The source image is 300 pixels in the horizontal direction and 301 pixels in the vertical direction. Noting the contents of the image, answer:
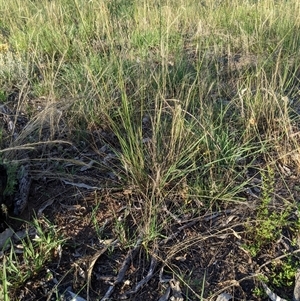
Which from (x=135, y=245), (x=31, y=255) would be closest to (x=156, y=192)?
(x=135, y=245)

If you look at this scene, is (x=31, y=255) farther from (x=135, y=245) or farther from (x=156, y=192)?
(x=156, y=192)

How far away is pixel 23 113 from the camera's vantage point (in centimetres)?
293

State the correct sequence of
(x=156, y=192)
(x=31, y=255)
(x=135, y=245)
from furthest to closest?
(x=156, y=192) < (x=135, y=245) < (x=31, y=255)

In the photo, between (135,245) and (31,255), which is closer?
(31,255)

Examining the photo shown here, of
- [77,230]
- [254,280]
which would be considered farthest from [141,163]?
[254,280]

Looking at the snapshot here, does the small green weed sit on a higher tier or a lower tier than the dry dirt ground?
higher

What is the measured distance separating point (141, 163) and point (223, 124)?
0.74 meters

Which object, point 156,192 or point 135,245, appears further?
point 156,192

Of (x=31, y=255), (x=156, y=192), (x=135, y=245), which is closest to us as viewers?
(x=31, y=255)

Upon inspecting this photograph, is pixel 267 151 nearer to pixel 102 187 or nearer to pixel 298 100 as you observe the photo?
pixel 298 100

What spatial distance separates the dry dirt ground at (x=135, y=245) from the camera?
5.69ft

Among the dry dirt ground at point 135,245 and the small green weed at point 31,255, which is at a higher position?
the small green weed at point 31,255

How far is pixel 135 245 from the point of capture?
188cm

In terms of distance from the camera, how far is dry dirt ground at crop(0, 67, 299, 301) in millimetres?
1733
